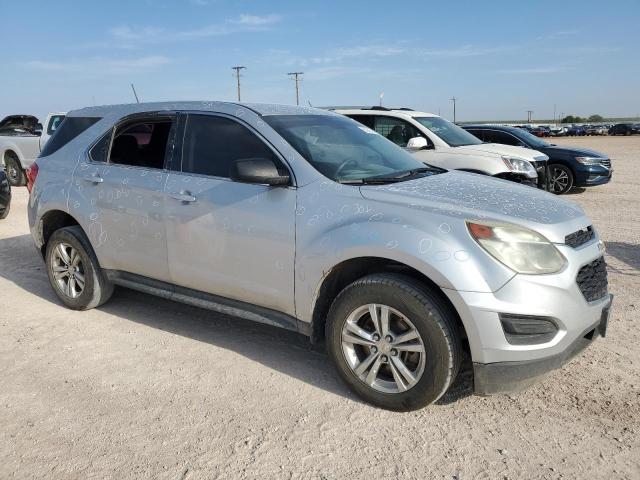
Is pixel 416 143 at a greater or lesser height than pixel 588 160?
greater

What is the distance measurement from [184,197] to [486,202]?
208cm

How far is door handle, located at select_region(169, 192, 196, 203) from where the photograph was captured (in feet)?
13.2

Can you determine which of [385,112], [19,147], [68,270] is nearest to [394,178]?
[68,270]

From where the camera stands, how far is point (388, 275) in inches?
128

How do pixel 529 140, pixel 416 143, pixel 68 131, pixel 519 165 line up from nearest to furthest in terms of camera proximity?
pixel 68 131
pixel 416 143
pixel 519 165
pixel 529 140

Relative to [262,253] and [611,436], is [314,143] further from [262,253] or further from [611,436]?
[611,436]

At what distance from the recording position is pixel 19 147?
14.1m

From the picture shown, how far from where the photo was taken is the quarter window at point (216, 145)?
3.96 meters

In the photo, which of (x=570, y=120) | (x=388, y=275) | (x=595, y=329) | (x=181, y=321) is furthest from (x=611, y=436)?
(x=570, y=120)

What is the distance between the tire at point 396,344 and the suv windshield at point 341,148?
813 mm

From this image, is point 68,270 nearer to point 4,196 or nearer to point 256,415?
point 256,415

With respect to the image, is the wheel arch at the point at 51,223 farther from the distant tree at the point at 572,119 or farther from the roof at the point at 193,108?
the distant tree at the point at 572,119

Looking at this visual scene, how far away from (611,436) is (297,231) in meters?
2.08

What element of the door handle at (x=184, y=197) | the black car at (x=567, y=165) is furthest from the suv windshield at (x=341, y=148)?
the black car at (x=567, y=165)
